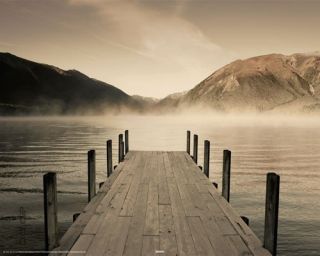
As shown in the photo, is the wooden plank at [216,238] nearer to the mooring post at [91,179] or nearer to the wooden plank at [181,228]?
the wooden plank at [181,228]

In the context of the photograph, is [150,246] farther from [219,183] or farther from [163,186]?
[219,183]

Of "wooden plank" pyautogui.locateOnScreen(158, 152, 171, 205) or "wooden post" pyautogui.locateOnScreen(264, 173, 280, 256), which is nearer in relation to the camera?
"wooden post" pyautogui.locateOnScreen(264, 173, 280, 256)

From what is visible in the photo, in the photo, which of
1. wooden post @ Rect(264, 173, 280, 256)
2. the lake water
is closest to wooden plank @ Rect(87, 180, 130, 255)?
wooden post @ Rect(264, 173, 280, 256)

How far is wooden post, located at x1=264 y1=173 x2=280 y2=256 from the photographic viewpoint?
6051 millimetres

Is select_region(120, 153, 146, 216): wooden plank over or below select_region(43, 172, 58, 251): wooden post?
below

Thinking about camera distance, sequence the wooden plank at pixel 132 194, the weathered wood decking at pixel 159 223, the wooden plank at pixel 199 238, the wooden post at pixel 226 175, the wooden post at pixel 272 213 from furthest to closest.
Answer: the wooden post at pixel 226 175 < the wooden plank at pixel 132 194 < the wooden post at pixel 272 213 < the weathered wood decking at pixel 159 223 < the wooden plank at pixel 199 238

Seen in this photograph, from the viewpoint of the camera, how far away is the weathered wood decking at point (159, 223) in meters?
5.91

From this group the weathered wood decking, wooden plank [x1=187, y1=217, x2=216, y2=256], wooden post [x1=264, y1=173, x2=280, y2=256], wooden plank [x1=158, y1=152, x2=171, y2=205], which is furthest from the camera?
wooden plank [x1=158, y1=152, x2=171, y2=205]

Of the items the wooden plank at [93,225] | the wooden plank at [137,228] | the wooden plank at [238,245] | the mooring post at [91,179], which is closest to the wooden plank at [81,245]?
the wooden plank at [93,225]

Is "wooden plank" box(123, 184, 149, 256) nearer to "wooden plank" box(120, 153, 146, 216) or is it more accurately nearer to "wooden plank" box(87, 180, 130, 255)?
"wooden plank" box(120, 153, 146, 216)

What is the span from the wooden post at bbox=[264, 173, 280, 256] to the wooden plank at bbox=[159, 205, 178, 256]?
1592 mm

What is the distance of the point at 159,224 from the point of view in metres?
7.05

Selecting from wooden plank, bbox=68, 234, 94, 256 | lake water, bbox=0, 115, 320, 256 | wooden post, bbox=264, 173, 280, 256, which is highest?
wooden post, bbox=264, 173, 280, 256

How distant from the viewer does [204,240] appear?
20.5ft
